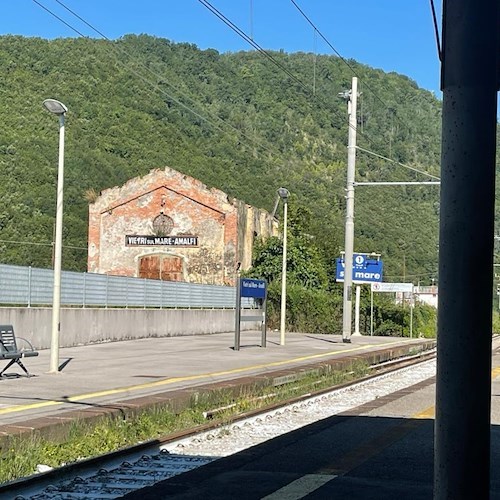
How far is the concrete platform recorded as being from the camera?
1152 centimetres

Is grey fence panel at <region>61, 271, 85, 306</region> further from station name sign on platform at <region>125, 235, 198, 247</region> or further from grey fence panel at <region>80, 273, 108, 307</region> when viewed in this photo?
station name sign on platform at <region>125, 235, 198, 247</region>

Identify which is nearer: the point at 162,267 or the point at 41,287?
the point at 41,287

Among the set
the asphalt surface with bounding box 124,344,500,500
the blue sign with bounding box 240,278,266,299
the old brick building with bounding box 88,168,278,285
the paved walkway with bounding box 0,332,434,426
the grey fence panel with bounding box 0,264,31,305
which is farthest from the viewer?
the old brick building with bounding box 88,168,278,285

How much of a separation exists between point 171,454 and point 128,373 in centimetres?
837

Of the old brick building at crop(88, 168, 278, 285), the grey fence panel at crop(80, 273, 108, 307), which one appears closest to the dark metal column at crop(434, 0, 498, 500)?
the grey fence panel at crop(80, 273, 108, 307)

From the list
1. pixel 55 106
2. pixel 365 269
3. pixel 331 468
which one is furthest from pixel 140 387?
pixel 365 269

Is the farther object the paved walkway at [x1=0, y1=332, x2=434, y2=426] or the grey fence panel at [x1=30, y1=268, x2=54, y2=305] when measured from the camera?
the grey fence panel at [x1=30, y1=268, x2=54, y2=305]

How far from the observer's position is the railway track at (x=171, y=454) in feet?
25.0

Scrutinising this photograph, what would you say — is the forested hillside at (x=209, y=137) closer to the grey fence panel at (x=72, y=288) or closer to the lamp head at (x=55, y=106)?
the grey fence panel at (x=72, y=288)

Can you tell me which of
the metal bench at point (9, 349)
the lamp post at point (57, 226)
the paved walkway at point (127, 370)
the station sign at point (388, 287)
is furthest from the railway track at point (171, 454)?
the station sign at point (388, 287)

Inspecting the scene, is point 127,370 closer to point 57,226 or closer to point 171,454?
point 57,226

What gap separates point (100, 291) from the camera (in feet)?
96.6

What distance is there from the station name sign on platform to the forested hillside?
11.4 m

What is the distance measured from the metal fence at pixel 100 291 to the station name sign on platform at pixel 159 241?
11.2 meters
